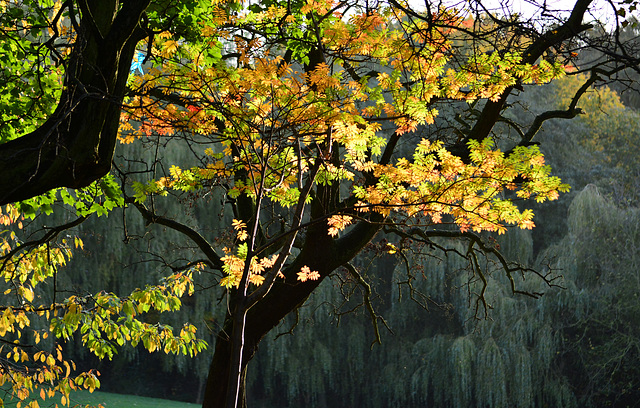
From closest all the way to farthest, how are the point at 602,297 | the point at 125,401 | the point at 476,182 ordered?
the point at 476,182 → the point at 602,297 → the point at 125,401

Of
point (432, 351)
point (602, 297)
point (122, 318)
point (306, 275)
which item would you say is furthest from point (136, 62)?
point (602, 297)

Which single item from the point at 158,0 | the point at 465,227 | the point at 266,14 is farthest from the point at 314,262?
the point at 158,0

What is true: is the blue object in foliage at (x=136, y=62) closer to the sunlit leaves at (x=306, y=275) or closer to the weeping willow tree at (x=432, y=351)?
the sunlit leaves at (x=306, y=275)

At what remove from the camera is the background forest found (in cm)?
1006

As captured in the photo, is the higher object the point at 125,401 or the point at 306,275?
the point at 306,275

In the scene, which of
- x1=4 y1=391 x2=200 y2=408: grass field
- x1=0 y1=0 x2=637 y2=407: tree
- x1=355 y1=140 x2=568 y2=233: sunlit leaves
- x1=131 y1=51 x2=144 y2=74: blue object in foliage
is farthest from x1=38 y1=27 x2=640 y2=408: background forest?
x1=131 y1=51 x2=144 y2=74: blue object in foliage

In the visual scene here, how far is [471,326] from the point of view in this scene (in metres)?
10.8

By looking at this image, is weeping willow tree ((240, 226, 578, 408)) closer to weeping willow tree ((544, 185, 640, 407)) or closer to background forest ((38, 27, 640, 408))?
background forest ((38, 27, 640, 408))

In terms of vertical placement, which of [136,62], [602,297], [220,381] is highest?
[136,62]

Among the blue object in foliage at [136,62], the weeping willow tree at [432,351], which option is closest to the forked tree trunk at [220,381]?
the blue object in foliage at [136,62]

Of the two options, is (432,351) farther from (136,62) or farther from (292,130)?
(292,130)

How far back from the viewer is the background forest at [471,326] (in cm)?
1006

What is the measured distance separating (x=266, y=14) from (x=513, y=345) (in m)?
7.32

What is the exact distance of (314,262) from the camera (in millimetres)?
4941
